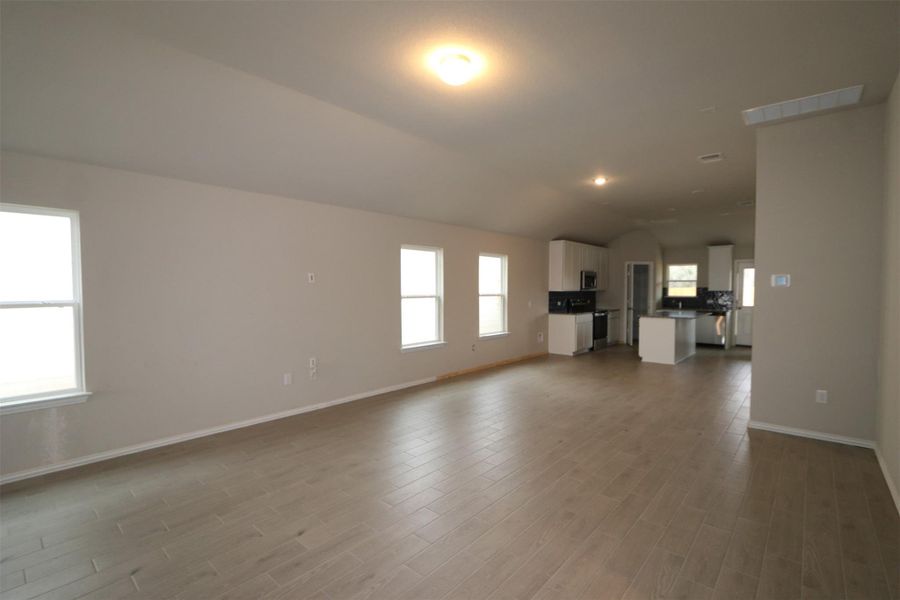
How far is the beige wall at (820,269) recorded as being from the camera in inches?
135

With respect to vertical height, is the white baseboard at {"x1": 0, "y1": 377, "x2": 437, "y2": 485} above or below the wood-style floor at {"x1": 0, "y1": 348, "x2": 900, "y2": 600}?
above

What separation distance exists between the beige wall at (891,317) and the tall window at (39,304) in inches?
234

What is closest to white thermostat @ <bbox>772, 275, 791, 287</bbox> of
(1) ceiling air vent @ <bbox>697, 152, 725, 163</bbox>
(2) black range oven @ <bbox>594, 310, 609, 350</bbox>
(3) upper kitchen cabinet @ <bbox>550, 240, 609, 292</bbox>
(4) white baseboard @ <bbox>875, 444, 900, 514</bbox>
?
(4) white baseboard @ <bbox>875, 444, 900, 514</bbox>

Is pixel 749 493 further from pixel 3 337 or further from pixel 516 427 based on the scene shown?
pixel 3 337

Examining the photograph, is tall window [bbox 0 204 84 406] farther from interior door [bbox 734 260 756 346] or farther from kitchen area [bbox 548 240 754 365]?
interior door [bbox 734 260 756 346]

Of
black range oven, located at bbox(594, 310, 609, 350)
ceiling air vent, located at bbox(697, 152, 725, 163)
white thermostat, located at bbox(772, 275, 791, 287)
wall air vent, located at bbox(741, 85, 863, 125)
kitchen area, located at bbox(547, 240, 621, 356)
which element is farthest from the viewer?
black range oven, located at bbox(594, 310, 609, 350)

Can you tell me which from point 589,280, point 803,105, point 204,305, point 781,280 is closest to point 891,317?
point 781,280

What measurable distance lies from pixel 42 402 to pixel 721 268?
11385 millimetres

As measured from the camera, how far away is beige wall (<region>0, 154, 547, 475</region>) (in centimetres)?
320

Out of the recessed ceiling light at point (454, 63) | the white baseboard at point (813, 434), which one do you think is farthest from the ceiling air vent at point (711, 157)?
the recessed ceiling light at point (454, 63)

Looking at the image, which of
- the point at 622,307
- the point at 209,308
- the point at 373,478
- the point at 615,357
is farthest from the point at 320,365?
the point at 622,307

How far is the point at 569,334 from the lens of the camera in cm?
844

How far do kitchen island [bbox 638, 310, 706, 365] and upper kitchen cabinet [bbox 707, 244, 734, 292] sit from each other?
2.33 meters

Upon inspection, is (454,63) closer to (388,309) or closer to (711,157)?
(388,309)
